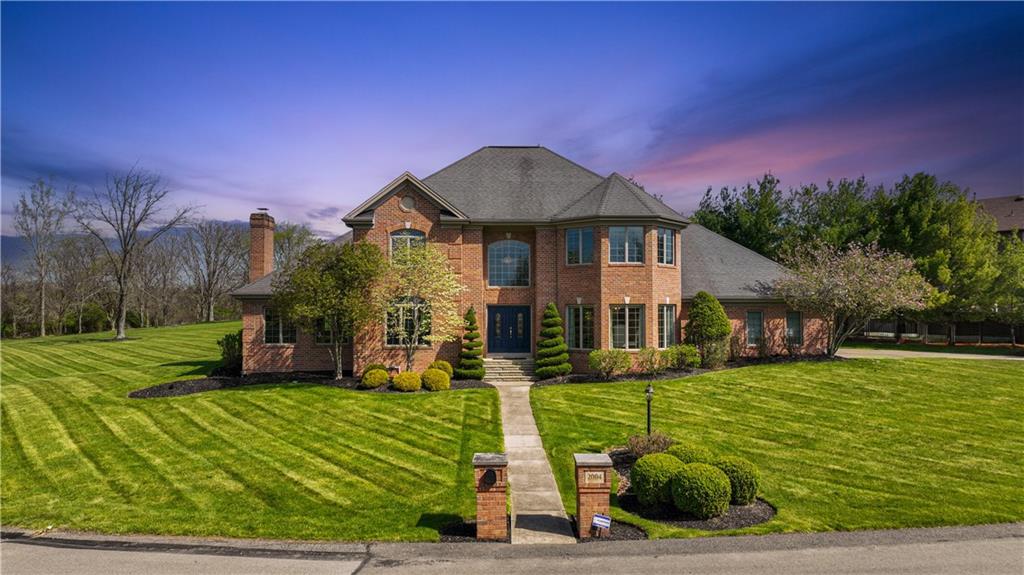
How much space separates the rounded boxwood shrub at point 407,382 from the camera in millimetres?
19859

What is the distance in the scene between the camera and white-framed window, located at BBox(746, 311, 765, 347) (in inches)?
1003

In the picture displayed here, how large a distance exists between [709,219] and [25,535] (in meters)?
45.0

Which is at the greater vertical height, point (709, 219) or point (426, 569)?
point (709, 219)

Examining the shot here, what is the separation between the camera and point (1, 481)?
1253 cm

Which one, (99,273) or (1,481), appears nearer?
(1,481)

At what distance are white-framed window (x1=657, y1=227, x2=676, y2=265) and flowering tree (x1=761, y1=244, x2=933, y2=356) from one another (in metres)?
5.71

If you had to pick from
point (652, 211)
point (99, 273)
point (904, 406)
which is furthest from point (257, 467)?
point (99, 273)

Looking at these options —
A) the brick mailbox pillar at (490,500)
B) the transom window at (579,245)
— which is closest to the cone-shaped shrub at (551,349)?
the transom window at (579,245)

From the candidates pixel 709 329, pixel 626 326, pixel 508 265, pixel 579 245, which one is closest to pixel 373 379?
pixel 508 265

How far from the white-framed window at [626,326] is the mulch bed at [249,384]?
6147mm

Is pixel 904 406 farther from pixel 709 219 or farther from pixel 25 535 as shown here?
pixel 709 219

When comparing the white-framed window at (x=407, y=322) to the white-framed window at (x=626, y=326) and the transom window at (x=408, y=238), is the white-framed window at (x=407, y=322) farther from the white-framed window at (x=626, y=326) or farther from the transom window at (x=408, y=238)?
the white-framed window at (x=626, y=326)

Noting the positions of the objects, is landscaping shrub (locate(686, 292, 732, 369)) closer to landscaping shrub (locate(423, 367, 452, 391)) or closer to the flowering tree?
the flowering tree

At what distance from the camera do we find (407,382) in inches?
784
